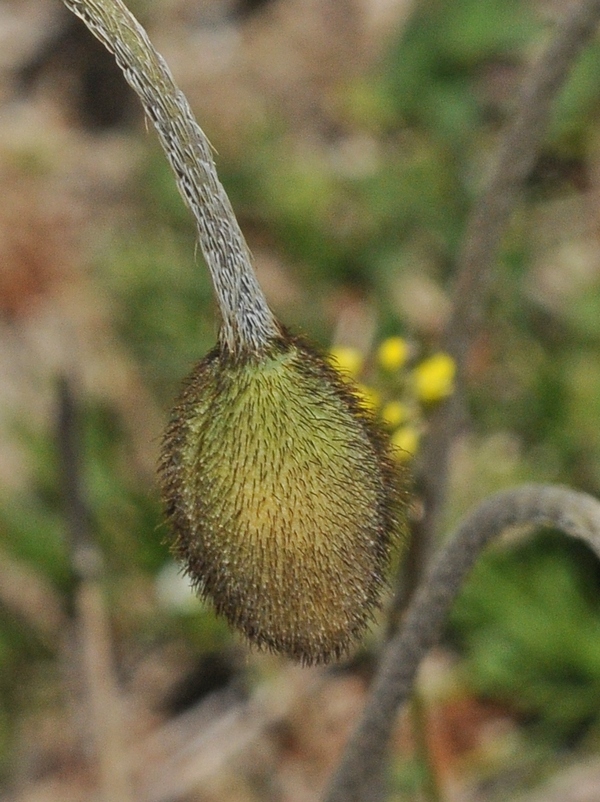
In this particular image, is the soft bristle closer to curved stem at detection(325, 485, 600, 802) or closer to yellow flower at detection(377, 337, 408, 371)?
curved stem at detection(325, 485, 600, 802)

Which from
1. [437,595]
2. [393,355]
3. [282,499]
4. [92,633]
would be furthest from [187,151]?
[92,633]

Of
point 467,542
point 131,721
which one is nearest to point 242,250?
point 467,542

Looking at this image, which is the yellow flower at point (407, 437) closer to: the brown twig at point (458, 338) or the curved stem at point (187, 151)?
the brown twig at point (458, 338)

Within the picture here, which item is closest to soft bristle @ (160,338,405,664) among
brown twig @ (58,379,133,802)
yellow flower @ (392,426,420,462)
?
yellow flower @ (392,426,420,462)

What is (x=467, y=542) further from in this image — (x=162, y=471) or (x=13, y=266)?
(x=13, y=266)

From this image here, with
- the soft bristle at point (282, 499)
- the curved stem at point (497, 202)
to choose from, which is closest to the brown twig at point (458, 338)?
the curved stem at point (497, 202)
